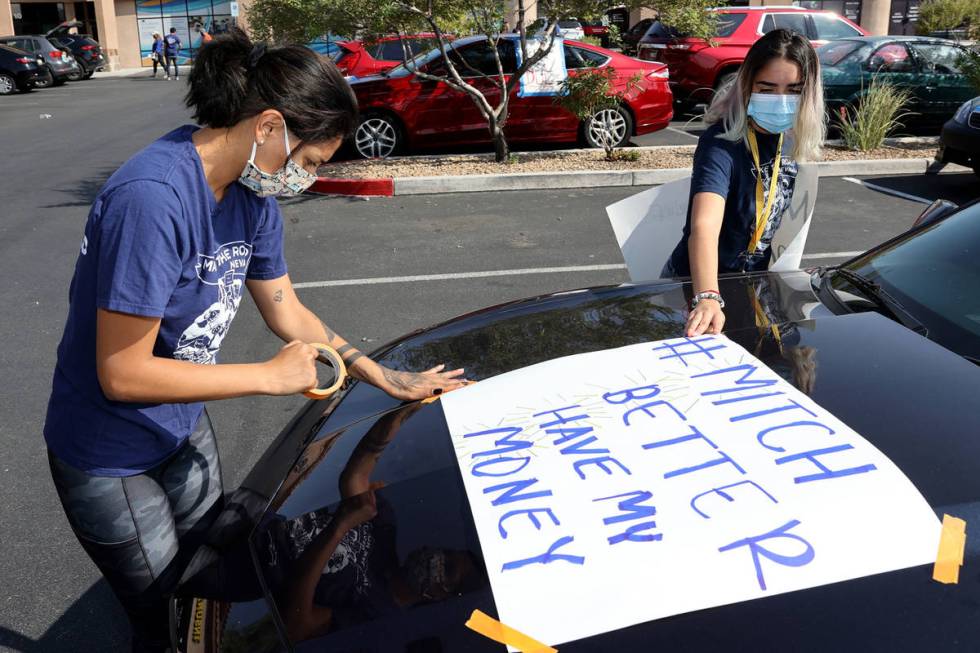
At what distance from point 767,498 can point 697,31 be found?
9837 mm

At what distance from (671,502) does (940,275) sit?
1.59m

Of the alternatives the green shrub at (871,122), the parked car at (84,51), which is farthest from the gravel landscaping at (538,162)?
the parked car at (84,51)

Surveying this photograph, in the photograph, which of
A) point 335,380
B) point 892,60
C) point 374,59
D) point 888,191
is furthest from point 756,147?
point 374,59

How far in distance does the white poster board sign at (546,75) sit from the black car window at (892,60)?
496 centimetres

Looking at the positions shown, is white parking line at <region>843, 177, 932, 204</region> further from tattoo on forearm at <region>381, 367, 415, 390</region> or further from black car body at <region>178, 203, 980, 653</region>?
tattoo on forearm at <region>381, 367, 415, 390</region>

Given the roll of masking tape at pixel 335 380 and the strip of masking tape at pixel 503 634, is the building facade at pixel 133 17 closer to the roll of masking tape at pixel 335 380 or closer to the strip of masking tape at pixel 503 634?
the roll of masking tape at pixel 335 380

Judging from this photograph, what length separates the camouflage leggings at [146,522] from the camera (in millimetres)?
1932

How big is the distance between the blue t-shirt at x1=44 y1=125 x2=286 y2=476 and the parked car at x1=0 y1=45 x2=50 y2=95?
87.4 ft

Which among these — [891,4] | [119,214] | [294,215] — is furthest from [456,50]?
[891,4]

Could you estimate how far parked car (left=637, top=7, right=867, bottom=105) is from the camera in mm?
14602

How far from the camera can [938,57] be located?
12.9 meters

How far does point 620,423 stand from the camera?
1.82 m

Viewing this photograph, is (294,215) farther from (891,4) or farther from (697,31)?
(891,4)

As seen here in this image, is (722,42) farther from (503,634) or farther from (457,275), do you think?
(503,634)
